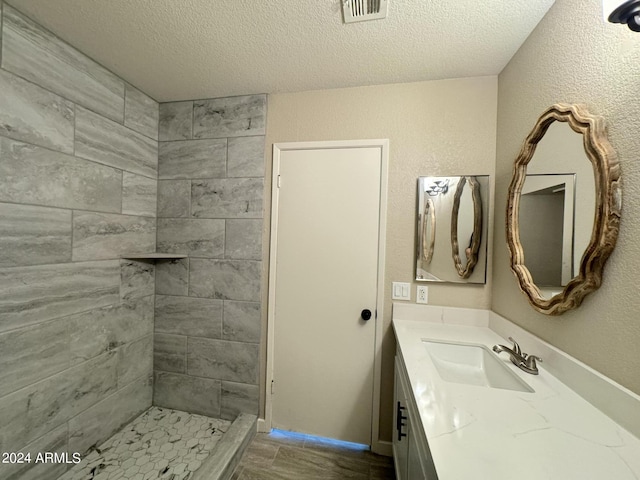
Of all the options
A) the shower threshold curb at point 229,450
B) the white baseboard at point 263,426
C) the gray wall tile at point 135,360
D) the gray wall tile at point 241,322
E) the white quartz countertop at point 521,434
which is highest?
the white quartz countertop at point 521,434

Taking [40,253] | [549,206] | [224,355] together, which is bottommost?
[224,355]

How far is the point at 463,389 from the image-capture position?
87cm

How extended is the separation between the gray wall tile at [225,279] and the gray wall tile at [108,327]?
40 cm

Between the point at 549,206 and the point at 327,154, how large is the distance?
128 cm

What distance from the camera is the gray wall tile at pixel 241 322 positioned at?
5.97ft

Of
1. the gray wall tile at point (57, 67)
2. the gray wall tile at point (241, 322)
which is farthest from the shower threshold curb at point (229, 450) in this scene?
the gray wall tile at point (57, 67)

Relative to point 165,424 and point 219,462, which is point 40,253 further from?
point 219,462

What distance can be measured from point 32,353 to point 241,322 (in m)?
1.06

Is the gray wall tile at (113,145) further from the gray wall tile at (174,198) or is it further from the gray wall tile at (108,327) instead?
the gray wall tile at (108,327)

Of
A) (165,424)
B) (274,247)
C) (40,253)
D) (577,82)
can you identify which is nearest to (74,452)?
(165,424)

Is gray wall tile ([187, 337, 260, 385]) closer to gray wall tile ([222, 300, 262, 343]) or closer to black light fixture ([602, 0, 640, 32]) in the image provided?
gray wall tile ([222, 300, 262, 343])

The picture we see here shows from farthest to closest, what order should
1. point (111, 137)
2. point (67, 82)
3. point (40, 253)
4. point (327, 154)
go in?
point (327, 154), point (111, 137), point (67, 82), point (40, 253)

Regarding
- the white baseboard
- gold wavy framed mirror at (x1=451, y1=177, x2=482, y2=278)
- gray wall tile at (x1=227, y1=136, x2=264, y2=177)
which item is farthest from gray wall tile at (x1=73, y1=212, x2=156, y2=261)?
gold wavy framed mirror at (x1=451, y1=177, x2=482, y2=278)

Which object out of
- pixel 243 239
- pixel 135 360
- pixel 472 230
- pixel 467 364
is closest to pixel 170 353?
pixel 135 360
